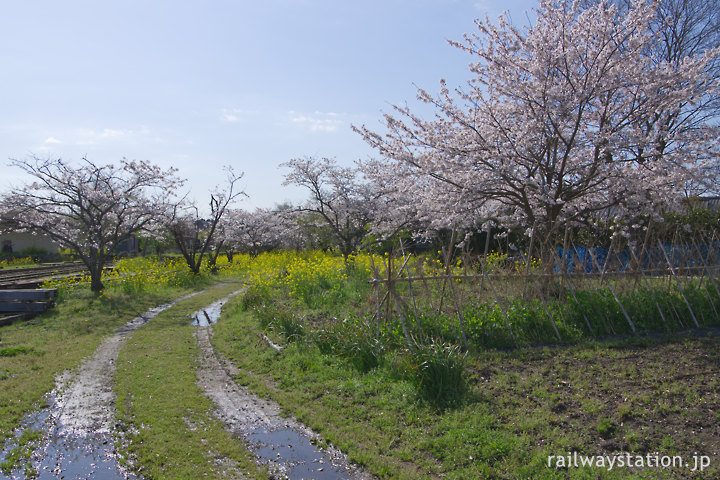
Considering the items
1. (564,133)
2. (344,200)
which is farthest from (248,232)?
(564,133)

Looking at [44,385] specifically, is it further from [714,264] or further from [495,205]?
[714,264]

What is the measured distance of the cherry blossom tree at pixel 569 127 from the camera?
8.09 m

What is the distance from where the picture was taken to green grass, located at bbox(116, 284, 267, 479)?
413 centimetres

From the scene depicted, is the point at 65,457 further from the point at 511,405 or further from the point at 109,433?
the point at 511,405

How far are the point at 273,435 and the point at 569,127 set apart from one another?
7.50 metres

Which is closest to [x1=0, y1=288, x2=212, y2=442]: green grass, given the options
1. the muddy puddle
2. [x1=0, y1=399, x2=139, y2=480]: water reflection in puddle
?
the muddy puddle

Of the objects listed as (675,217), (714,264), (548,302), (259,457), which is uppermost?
(675,217)

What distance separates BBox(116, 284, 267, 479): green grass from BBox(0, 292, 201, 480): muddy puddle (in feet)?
0.60

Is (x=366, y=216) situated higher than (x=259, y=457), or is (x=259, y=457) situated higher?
(x=366, y=216)

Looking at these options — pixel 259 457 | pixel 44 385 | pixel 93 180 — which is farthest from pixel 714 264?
pixel 93 180

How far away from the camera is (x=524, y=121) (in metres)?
8.75

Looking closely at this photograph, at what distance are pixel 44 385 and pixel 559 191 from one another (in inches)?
352

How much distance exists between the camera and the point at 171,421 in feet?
16.8

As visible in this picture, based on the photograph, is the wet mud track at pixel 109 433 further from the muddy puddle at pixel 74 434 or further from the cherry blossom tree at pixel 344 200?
the cherry blossom tree at pixel 344 200
